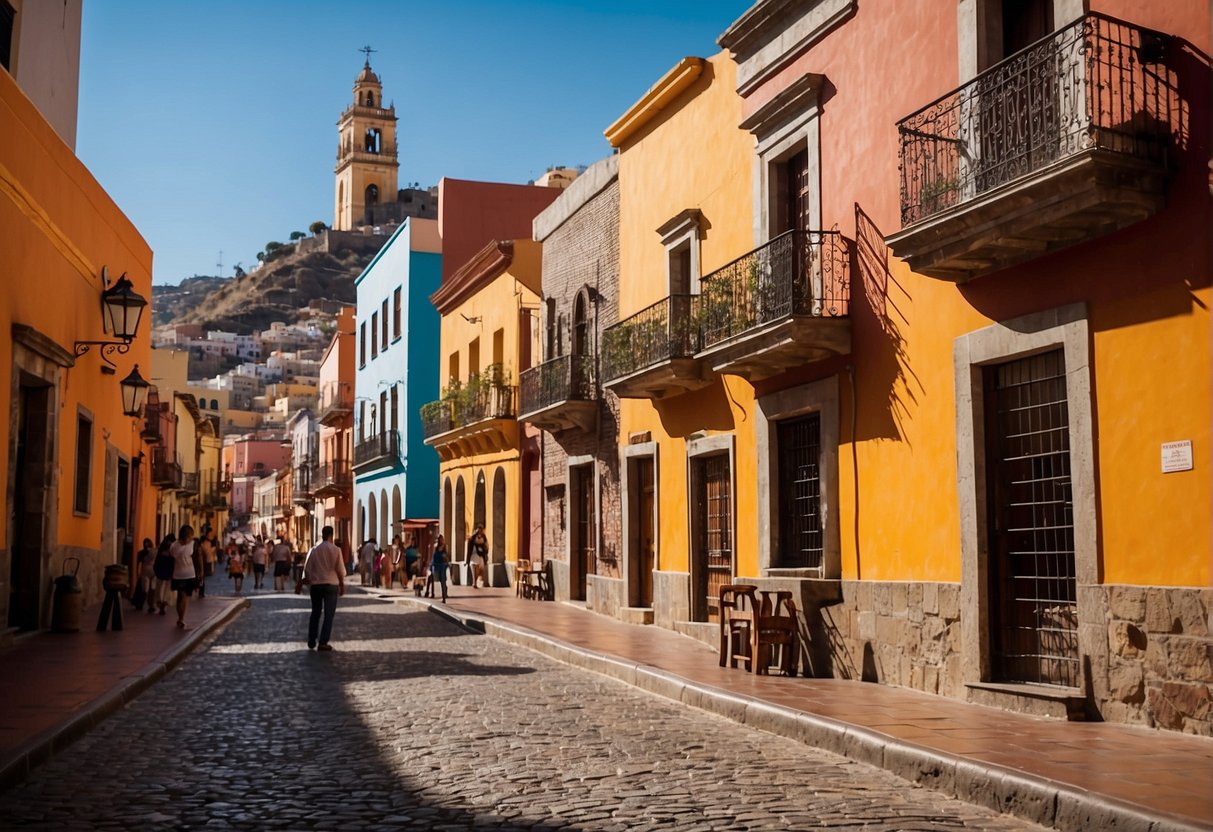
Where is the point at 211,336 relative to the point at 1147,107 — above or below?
above

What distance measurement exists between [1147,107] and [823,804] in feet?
16.6

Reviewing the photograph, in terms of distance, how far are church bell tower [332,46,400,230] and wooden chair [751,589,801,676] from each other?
127 meters

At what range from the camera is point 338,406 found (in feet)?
163

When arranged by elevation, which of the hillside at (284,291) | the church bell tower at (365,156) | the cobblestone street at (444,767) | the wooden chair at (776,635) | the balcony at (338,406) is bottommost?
the cobblestone street at (444,767)

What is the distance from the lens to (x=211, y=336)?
149375 mm

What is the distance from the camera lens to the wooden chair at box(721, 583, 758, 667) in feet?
42.2

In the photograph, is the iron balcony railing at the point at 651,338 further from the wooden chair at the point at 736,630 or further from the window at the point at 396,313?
the window at the point at 396,313

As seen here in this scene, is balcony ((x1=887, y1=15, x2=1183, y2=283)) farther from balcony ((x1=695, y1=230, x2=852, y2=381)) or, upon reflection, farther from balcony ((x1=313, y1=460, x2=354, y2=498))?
balcony ((x1=313, y1=460, x2=354, y2=498))

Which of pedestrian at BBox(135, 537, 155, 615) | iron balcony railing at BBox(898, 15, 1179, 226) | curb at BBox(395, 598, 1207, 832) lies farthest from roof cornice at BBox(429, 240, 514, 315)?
iron balcony railing at BBox(898, 15, 1179, 226)

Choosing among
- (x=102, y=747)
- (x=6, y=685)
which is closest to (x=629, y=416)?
(x=6, y=685)

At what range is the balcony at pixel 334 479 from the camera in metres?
48.9

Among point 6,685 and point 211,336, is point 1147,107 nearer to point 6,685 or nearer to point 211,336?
point 6,685

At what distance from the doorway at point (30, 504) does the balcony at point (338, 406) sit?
109 ft

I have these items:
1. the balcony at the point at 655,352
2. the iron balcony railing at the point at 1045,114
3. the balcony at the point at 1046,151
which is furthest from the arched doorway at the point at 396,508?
the balcony at the point at 1046,151
